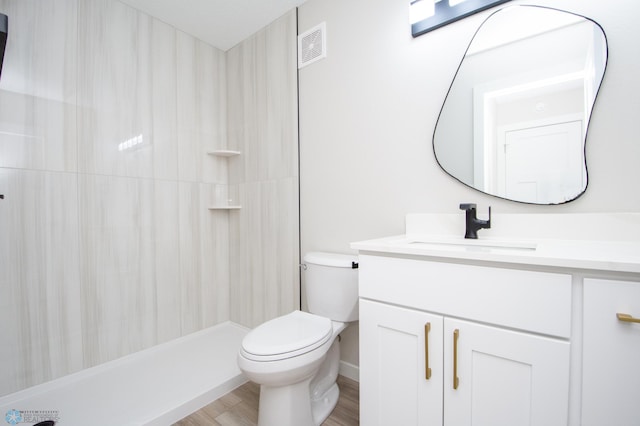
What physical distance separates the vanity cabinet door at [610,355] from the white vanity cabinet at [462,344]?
0.04 m

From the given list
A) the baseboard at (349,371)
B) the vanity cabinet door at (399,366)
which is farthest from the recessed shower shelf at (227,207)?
the vanity cabinet door at (399,366)

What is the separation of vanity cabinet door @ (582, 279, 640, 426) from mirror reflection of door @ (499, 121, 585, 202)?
51cm

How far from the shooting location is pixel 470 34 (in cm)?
124

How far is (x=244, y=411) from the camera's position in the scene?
1.39 m

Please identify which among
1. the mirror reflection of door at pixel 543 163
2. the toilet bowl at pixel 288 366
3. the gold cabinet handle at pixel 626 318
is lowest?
the toilet bowl at pixel 288 366

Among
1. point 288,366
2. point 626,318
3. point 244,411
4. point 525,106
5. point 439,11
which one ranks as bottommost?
point 244,411

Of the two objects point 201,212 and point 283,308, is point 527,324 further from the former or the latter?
point 201,212

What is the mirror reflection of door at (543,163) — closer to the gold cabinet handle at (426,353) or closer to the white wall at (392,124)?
the white wall at (392,124)

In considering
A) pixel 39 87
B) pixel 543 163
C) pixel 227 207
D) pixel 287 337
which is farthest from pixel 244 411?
pixel 39 87

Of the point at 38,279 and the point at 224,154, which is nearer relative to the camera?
the point at 38,279

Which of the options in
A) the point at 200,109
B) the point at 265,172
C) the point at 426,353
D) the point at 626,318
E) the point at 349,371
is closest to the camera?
the point at 626,318

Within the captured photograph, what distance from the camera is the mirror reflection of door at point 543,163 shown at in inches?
40.8

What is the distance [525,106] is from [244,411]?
192 cm

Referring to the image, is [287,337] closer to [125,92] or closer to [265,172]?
[265,172]
